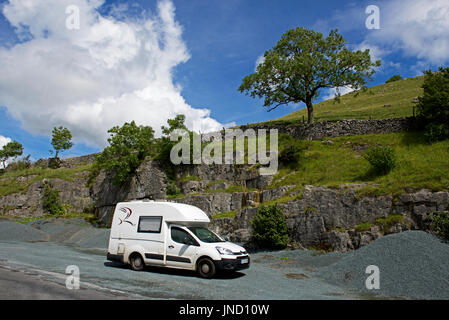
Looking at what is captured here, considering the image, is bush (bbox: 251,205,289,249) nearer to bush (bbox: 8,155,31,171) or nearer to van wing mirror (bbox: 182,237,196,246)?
van wing mirror (bbox: 182,237,196,246)

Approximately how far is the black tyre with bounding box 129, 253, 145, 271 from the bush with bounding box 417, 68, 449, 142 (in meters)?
23.1

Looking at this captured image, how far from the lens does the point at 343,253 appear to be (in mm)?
14516

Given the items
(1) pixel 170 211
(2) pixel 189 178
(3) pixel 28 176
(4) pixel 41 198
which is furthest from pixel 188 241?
(3) pixel 28 176

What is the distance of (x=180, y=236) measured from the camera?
1155 centimetres

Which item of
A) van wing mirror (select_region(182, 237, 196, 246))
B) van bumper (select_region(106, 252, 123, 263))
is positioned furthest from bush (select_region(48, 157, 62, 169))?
van wing mirror (select_region(182, 237, 196, 246))

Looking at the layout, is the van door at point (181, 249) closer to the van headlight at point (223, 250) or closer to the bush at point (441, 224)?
the van headlight at point (223, 250)

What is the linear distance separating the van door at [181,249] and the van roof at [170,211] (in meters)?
0.54

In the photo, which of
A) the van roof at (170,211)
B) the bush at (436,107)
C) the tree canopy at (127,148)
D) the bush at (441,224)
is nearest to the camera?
the van roof at (170,211)

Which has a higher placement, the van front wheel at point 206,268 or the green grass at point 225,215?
the green grass at point 225,215

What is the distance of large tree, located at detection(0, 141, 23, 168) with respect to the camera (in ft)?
199

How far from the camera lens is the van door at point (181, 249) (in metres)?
11.1

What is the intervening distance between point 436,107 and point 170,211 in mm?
23663

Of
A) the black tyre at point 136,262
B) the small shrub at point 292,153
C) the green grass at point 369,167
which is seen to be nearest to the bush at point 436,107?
the green grass at point 369,167
